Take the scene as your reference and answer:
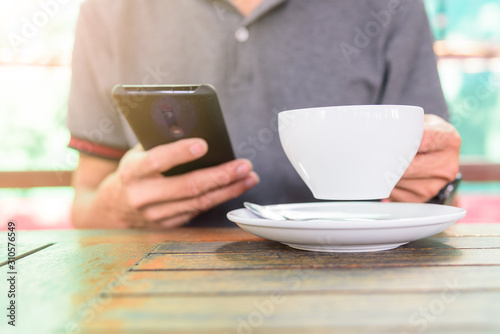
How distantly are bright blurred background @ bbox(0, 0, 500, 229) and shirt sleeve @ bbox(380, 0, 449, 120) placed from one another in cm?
169

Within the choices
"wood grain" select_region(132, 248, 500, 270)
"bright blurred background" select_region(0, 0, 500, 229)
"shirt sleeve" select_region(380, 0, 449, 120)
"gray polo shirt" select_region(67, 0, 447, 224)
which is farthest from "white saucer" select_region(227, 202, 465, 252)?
"bright blurred background" select_region(0, 0, 500, 229)

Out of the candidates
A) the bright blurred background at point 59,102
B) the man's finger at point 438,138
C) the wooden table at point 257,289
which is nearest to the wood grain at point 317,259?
the wooden table at point 257,289

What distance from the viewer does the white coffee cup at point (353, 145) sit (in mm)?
469

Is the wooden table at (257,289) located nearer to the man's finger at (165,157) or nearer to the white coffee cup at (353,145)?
the white coffee cup at (353,145)

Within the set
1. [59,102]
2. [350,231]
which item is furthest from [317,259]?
[59,102]

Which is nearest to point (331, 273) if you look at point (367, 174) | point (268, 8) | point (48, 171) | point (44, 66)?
point (367, 174)

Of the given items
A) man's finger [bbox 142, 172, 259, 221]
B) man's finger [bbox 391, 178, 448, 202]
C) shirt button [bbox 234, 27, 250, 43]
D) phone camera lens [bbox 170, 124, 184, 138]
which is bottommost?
man's finger [bbox 391, 178, 448, 202]

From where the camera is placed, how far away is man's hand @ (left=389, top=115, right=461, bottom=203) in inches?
27.2

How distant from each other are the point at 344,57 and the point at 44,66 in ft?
7.34

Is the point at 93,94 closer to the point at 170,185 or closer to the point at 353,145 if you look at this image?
the point at 170,185

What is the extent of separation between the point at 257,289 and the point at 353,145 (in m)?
0.21

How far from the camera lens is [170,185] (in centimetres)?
78

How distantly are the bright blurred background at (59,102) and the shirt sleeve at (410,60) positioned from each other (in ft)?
5.55

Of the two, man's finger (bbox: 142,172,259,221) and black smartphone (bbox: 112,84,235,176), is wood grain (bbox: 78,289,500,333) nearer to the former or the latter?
black smartphone (bbox: 112,84,235,176)
